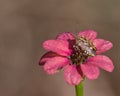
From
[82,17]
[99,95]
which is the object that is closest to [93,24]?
[82,17]

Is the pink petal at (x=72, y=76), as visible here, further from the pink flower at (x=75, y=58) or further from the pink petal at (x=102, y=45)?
the pink petal at (x=102, y=45)

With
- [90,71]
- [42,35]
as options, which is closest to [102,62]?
[90,71]

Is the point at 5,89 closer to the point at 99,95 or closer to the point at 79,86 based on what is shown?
the point at 99,95

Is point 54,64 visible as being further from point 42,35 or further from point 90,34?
point 42,35

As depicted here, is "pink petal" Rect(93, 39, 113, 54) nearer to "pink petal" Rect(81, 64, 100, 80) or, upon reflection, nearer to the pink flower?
the pink flower

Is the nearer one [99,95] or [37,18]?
[99,95]

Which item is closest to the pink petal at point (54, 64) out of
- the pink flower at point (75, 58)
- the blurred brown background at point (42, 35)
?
the pink flower at point (75, 58)
